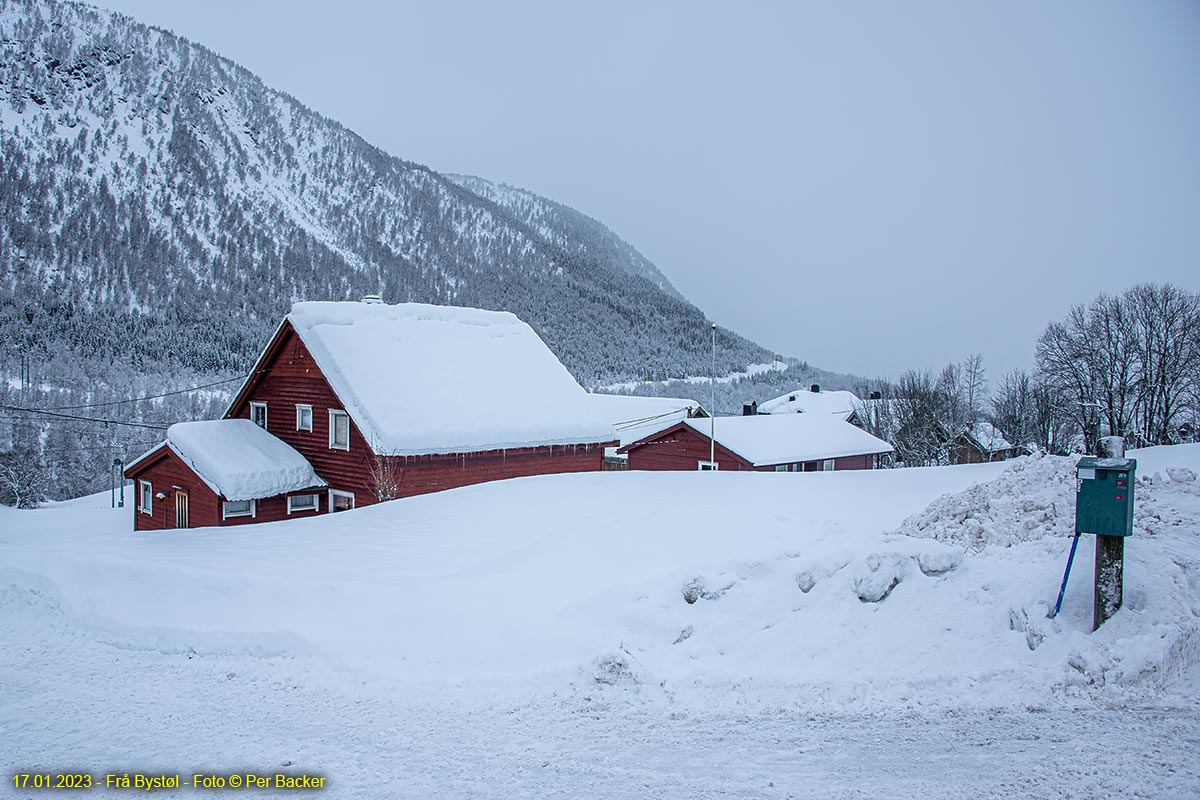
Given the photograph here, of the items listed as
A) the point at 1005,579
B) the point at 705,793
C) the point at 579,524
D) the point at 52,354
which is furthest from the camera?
the point at 52,354

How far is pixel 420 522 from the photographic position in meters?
13.0

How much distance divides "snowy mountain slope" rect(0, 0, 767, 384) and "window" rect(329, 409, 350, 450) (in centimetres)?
9266

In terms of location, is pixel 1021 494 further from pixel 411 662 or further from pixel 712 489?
pixel 411 662

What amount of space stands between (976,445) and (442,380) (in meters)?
38.7

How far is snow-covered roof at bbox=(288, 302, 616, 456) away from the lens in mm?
21641

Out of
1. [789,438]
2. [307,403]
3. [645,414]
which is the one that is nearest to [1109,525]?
[307,403]

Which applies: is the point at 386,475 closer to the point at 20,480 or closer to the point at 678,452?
the point at 678,452

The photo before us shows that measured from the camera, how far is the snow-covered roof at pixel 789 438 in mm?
34031

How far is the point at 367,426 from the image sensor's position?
21031 mm

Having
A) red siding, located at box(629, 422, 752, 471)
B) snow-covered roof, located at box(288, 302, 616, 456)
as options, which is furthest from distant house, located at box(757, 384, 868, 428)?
snow-covered roof, located at box(288, 302, 616, 456)

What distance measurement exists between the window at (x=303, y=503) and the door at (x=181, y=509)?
3671 mm

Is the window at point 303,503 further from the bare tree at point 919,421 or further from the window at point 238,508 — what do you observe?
the bare tree at point 919,421

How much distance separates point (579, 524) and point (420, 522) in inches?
127

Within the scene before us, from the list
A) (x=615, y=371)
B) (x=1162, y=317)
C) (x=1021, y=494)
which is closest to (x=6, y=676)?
(x=1021, y=494)
